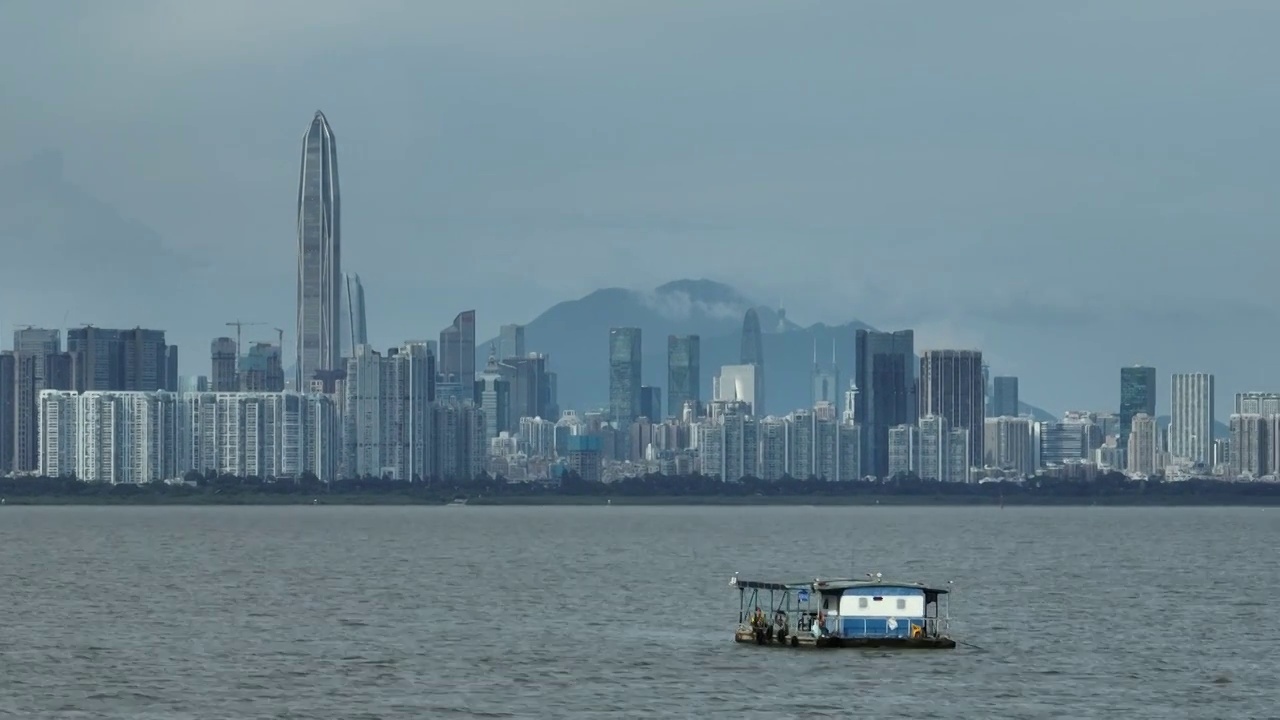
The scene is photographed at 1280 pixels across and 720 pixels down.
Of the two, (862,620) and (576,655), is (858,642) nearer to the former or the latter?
(862,620)

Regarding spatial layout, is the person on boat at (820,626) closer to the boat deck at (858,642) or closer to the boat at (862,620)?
the boat at (862,620)

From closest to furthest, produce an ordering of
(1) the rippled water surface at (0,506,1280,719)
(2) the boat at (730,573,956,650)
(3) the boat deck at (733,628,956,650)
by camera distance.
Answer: (1) the rippled water surface at (0,506,1280,719)
(3) the boat deck at (733,628,956,650)
(2) the boat at (730,573,956,650)

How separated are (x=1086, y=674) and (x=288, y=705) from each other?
1351 inches

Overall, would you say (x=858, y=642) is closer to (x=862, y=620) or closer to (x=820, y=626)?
(x=862, y=620)

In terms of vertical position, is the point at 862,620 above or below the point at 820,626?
above

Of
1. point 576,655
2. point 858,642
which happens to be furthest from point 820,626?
point 576,655

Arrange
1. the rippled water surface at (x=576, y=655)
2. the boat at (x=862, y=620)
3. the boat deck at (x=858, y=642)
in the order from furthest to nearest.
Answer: the boat at (x=862, y=620)
the boat deck at (x=858, y=642)
the rippled water surface at (x=576, y=655)

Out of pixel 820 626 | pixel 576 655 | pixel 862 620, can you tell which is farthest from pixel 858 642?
pixel 576 655

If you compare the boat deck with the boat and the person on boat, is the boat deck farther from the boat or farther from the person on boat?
the person on boat

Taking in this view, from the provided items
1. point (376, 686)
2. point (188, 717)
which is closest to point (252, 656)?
point (376, 686)

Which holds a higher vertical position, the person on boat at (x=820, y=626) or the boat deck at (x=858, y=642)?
the person on boat at (x=820, y=626)

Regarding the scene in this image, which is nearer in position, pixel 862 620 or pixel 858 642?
pixel 858 642

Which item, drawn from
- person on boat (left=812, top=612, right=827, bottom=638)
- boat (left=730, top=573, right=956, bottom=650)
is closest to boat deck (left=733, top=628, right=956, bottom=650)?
boat (left=730, top=573, right=956, bottom=650)

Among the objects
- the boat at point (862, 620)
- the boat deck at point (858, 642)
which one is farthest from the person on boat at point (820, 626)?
the boat deck at point (858, 642)
